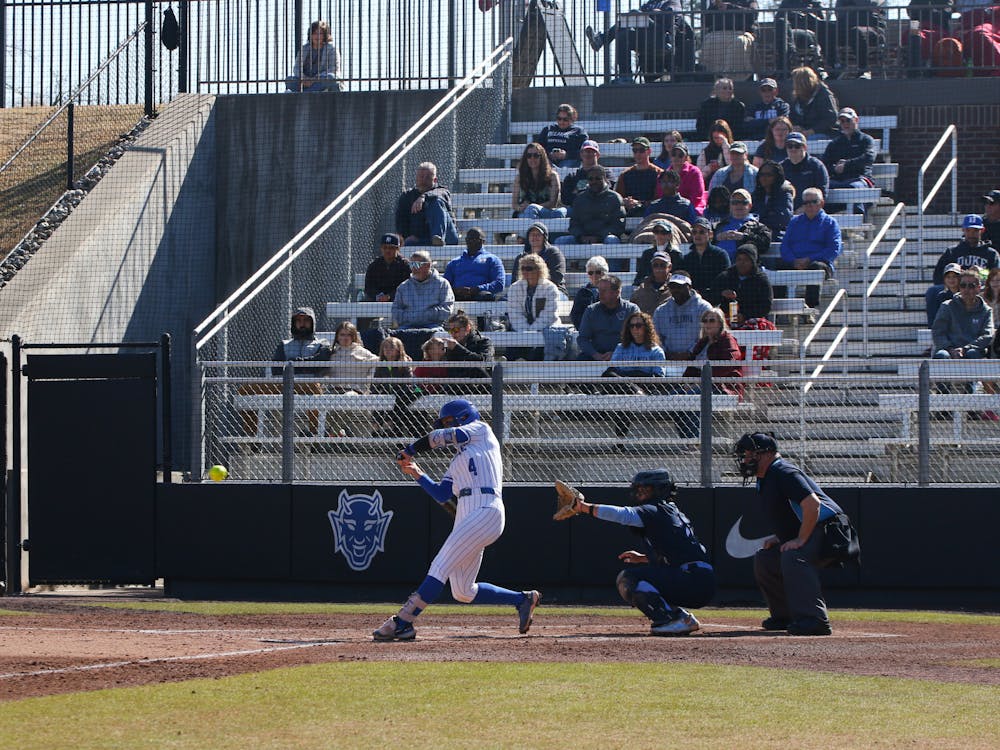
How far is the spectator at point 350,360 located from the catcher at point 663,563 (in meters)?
3.97

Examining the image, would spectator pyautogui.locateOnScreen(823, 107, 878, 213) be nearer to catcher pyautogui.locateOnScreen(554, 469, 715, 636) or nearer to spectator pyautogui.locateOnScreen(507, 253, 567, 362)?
spectator pyautogui.locateOnScreen(507, 253, 567, 362)

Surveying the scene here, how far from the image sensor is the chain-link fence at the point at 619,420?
14133 mm

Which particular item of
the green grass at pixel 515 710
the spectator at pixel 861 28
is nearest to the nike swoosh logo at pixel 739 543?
the green grass at pixel 515 710

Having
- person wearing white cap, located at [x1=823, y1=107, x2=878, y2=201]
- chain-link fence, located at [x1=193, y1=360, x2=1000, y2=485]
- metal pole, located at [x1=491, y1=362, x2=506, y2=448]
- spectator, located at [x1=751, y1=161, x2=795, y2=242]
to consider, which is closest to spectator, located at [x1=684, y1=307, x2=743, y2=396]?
chain-link fence, located at [x1=193, y1=360, x2=1000, y2=485]

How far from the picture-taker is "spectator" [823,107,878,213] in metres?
20.4

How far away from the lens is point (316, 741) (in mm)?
7113

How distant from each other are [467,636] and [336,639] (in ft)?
3.19

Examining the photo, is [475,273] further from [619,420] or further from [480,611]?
[480,611]

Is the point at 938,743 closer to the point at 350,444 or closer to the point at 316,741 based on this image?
the point at 316,741

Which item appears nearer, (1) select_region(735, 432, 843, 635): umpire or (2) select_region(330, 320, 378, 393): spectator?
(1) select_region(735, 432, 843, 635): umpire

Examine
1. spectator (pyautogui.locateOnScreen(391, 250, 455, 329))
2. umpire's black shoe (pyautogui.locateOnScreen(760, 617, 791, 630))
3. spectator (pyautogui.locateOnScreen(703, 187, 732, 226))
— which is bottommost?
umpire's black shoe (pyautogui.locateOnScreen(760, 617, 791, 630))

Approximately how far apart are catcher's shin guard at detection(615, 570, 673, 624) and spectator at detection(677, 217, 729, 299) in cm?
601

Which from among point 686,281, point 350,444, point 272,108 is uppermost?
point 272,108

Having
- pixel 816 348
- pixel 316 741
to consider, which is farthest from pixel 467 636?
pixel 816 348
